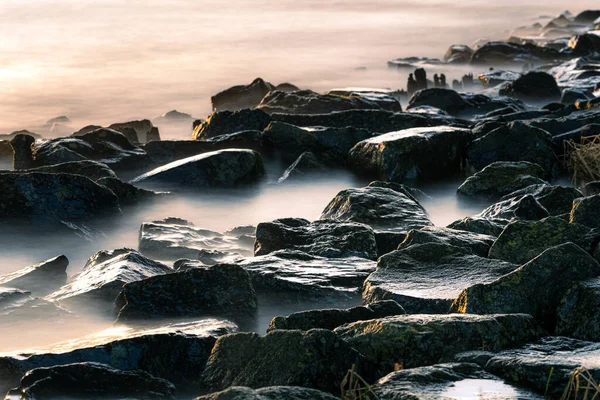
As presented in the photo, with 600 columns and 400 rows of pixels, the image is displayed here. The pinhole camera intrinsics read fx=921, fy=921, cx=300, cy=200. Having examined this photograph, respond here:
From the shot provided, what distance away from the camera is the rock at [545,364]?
4.64 metres

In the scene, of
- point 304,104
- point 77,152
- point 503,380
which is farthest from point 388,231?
point 304,104

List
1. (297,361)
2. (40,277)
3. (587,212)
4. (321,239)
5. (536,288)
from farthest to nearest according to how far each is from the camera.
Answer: (321,239) < (40,277) < (587,212) < (536,288) < (297,361)

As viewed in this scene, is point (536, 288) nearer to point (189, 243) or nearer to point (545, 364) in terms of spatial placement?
point (545, 364)

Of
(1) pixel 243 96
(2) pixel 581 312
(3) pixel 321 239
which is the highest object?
(1) pixel 243 96

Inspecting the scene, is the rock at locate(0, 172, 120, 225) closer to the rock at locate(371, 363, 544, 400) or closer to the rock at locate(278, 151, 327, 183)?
the rock at locate(278, 151, 327, 183)

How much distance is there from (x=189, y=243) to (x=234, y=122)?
657 cm

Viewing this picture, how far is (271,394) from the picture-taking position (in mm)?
4383

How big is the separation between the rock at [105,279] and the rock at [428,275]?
200 cm

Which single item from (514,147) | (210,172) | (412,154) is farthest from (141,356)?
(514,147)

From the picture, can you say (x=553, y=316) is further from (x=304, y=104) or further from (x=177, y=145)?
(x=304, y=104)

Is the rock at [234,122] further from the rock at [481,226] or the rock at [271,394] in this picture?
the rock at [271,394]

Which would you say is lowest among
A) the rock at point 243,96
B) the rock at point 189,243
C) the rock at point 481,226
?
the rock at point 189,243

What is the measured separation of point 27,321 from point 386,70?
36.4 m

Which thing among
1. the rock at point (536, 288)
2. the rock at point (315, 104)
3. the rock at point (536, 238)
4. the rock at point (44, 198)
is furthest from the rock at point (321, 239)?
the rock at point (315, 104)
